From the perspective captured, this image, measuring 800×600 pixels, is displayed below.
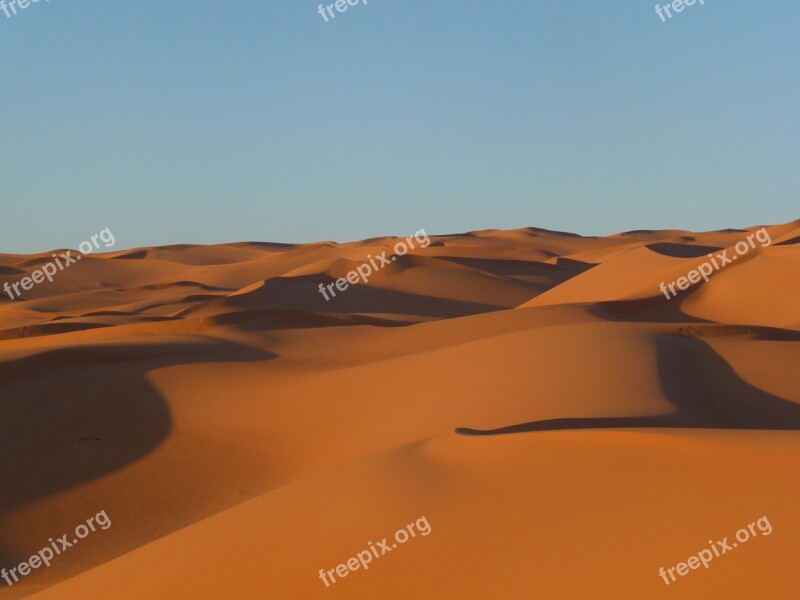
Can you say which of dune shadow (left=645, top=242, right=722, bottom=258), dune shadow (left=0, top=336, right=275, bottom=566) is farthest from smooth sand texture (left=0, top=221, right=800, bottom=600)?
dune shadow (left=645, top=242, right=722, bottom=258)

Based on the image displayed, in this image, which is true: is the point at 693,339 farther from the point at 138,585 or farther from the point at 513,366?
the point at 138,585

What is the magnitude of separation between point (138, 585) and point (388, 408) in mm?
Result: 4104

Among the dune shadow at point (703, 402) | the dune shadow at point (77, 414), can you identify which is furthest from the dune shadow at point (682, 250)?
the dune shadow at point (703, 402)

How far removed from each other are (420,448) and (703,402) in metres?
2.90

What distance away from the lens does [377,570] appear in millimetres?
4199

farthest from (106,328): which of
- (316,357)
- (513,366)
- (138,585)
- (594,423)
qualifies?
(138,585)

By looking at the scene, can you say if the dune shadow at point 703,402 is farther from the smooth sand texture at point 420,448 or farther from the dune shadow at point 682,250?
the dune shadow at point 682,250

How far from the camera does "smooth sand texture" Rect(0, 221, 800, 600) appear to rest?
407cm

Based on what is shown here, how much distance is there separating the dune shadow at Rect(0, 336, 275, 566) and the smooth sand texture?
3 centimetres

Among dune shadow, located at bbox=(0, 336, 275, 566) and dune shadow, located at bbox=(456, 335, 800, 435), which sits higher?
dune shadow, located at bbox=(0, 336, 275, 566)

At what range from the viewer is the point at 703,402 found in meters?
7.69

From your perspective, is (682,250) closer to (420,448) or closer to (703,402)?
(703,402)

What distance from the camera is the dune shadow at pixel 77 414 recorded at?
8383mm

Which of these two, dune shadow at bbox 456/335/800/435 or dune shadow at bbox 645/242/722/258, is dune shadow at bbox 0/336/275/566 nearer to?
dune shadow at bbox 456/335/800/435
